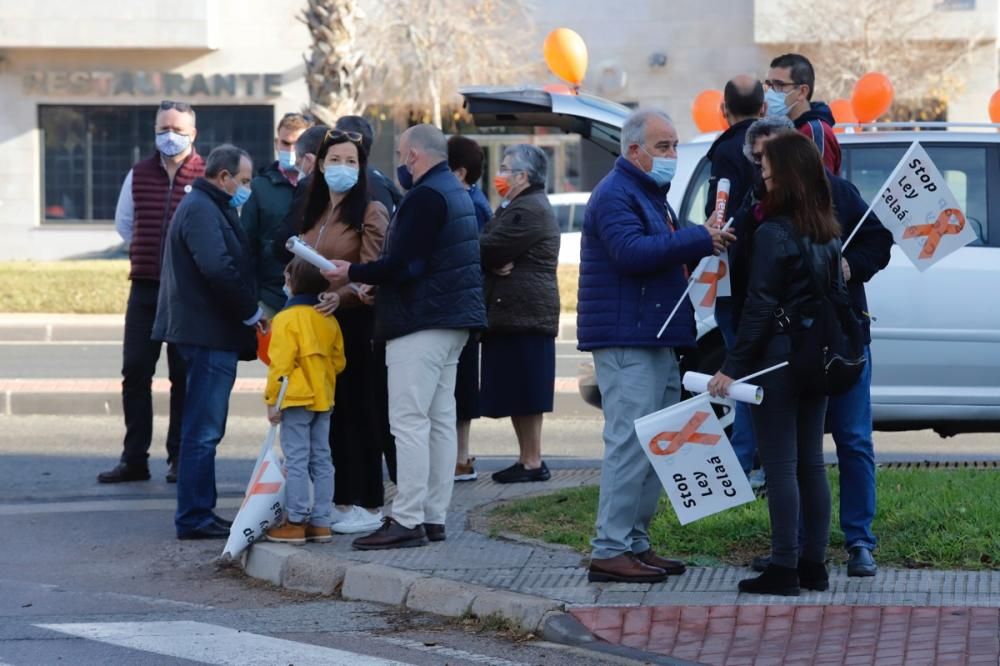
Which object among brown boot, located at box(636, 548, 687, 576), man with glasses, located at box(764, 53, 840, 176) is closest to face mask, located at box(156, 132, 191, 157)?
man with glasses, located at box(764, 53, 840, 176)

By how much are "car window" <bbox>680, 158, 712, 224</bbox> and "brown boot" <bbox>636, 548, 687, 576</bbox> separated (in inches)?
118

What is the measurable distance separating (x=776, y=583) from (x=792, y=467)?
436 mm

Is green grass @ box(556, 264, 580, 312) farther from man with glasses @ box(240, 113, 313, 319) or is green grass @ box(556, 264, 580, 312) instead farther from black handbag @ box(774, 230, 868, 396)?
black handbag @ box(774, 230, 868, 396)

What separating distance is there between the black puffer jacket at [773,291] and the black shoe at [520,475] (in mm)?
3164

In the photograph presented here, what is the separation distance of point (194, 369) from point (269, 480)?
34.0 inches

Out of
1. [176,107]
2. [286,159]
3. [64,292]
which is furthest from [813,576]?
[64,292]

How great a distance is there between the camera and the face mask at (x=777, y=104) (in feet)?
23.6

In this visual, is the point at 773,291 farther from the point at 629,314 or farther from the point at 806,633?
the point at 806,633

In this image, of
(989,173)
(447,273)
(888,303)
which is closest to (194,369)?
(447,273)

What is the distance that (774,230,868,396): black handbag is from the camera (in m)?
5.89

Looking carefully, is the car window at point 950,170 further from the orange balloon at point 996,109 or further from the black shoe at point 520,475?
the orange balloon at point 996,109

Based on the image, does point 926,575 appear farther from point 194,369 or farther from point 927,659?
point 194,369

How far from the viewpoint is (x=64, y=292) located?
20891 mm

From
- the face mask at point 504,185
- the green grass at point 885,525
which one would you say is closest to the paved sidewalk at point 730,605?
the green grass at point 885,525
